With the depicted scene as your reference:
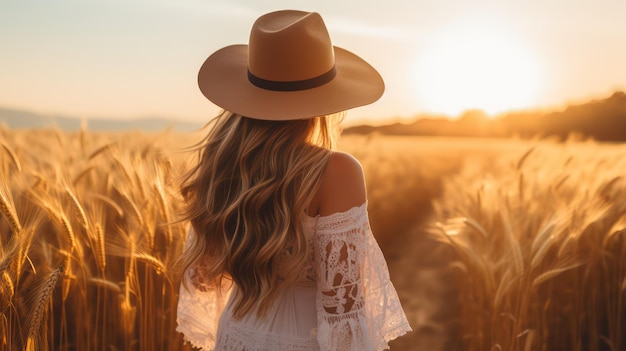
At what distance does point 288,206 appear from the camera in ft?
4.57

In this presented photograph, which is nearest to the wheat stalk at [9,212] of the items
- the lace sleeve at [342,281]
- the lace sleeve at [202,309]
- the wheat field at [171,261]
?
the wheat field at [171,261]

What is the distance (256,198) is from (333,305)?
31cm

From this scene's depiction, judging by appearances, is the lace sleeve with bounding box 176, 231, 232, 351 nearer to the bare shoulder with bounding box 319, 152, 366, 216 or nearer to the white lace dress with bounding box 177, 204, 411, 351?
the white lace dress with bounding box 177, 204, 411, 351

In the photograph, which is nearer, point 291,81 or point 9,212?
point 291,81

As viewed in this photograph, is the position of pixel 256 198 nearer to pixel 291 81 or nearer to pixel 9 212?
pixel 291 81

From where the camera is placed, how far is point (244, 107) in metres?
1.46

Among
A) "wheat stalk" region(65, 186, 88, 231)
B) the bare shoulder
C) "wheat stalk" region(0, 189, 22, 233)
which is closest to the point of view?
the bare shoulder

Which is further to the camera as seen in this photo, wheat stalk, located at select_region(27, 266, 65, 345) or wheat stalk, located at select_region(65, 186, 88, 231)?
wheat stalk, located at select_region(65, 186, 88, 231)

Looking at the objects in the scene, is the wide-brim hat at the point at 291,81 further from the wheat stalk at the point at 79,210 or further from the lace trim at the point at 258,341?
the wheat stalk at the point at 79,210

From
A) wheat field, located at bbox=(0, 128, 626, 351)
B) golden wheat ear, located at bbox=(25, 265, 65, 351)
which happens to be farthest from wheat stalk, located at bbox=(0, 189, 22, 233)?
golden wheat ear, located at bbox=(25, 265, 65, 351)

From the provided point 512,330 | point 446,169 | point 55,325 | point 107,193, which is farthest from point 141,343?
point 446,169

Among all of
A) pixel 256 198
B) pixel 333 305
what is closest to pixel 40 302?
pixel 256 198

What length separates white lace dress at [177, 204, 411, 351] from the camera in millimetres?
1369

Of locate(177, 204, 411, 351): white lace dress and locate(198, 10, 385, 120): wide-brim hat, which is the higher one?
locate(198, 10, 385, 120): wide-brim hat
